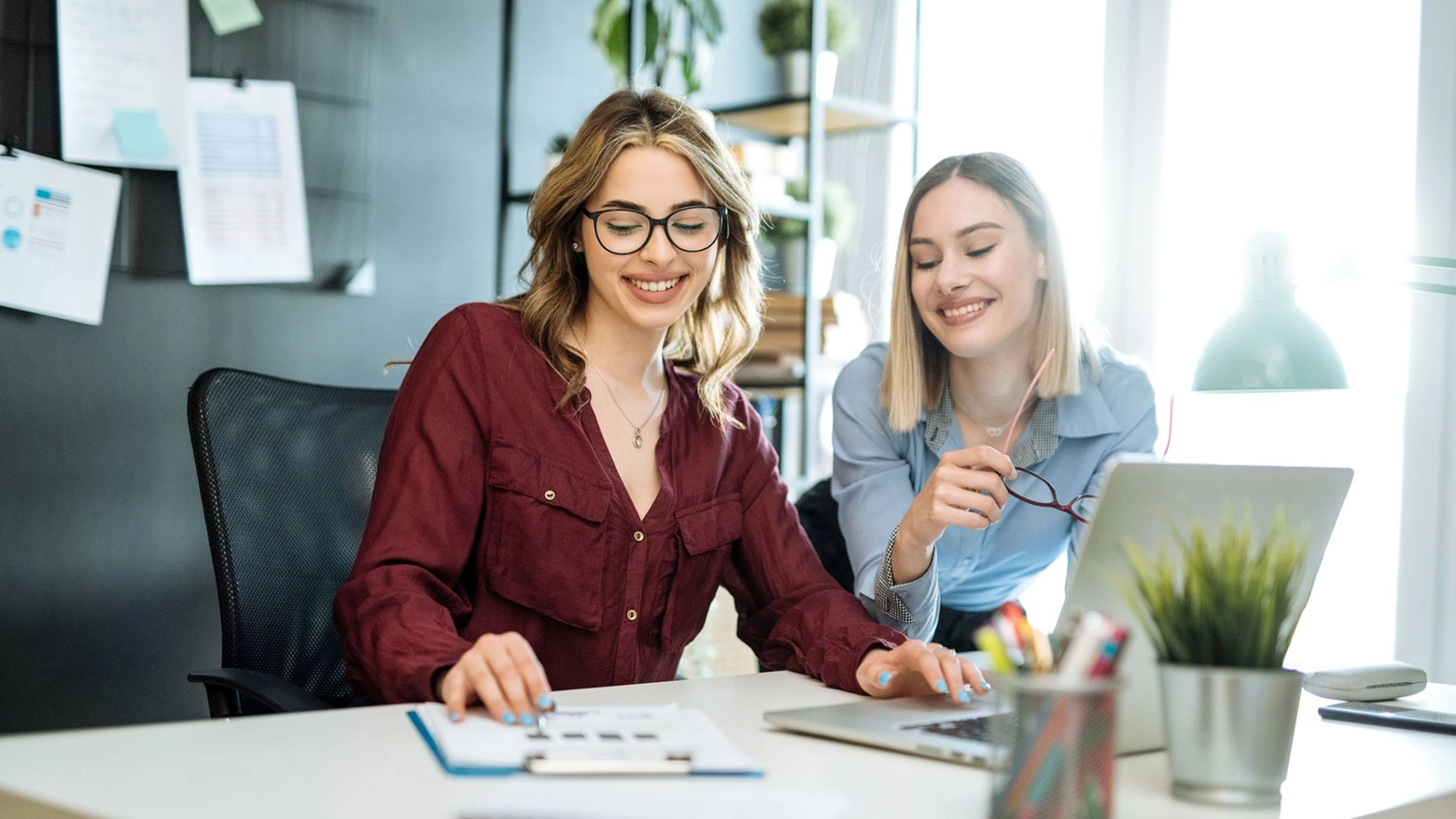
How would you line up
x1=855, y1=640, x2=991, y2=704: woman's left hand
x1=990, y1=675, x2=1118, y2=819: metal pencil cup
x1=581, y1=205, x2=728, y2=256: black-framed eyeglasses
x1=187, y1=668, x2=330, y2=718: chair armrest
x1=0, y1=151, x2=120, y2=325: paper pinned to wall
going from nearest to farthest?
x1=990, y1=675, x2=1118, y2=819: metal pencil cup → x1=855, y1=640, x2=991, y2=704: woman's left hand → x1=187, y1=668, x2=330, y2=718: chair armrest → x1=581, y1=205, x2=728, y2=256: black-framed eyeglasses → x1=0, y1=151, x2=120, y2=325: paper pinned to wall

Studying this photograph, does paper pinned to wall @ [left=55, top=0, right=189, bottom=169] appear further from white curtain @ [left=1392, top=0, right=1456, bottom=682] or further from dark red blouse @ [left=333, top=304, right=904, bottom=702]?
white curtain @ [left=1392, top=0, right=1456, bottom=682]

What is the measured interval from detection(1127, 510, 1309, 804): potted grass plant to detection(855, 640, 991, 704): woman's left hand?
35 cm

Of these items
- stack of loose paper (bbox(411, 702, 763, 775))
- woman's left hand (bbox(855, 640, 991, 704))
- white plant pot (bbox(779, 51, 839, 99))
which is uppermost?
white plant pot (bbox(779, 51, 839, 99))

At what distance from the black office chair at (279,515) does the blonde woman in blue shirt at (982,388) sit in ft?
2.28

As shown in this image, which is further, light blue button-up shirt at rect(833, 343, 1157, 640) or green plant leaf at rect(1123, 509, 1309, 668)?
light blue button-up shirt at rect(833, 343, 1157, 640)

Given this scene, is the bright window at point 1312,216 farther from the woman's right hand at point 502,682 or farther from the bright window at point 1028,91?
the woman's right hand at point 502,682

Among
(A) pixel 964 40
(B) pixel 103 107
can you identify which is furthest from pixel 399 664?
(A) pixel 964 40

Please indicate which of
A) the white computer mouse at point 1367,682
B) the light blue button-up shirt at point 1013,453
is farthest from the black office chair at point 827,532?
the white computer mouse at point 1367,682

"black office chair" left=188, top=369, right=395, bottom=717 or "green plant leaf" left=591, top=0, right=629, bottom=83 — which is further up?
"green plant leaf" left=591, top=0, right=629, bottom=83

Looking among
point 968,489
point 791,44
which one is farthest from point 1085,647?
point 791,44

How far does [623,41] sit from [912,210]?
1.34 metres

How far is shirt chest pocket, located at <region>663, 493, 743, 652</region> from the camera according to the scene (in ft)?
5.24

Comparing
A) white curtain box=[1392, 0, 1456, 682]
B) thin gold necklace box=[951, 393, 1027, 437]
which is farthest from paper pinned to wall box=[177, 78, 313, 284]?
white curtain box=[1392, 0, 1456, 682]

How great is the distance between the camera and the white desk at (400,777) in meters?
0.81
